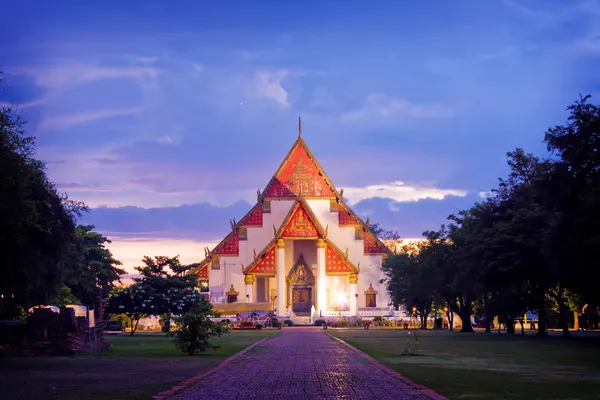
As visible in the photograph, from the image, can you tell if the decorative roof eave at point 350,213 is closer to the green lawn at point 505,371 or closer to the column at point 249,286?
the column at point 249,286

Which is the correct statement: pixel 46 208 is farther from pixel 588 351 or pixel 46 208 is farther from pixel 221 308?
pixel 221 308

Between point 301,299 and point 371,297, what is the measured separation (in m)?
7.73

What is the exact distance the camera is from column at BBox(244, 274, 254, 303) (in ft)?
293

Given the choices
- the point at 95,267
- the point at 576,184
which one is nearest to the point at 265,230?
the point at 95,267

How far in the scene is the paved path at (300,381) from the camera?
1598 cm

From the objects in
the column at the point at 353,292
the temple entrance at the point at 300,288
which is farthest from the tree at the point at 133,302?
the column at the point at 353,292

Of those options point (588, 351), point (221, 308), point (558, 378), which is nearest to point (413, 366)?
point (558, 378)

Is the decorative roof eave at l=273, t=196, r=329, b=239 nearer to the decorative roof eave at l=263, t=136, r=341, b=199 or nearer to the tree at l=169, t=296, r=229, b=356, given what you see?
the decorative roof eave at l=263, t=136, r=341, b=199

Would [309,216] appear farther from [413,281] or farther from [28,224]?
[28,224]

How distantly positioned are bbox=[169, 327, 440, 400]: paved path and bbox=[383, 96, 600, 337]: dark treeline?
41.9 ft

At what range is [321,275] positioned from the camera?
89.1 metres

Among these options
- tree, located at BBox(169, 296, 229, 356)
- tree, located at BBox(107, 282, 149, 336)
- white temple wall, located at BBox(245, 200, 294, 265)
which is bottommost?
tree, located at BBox(169, 296, 229, 356)

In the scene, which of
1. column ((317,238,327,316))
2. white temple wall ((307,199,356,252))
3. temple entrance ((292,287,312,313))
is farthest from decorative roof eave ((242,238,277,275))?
white temple wall ((307,199,356,252))

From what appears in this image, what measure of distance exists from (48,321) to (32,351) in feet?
4.02
